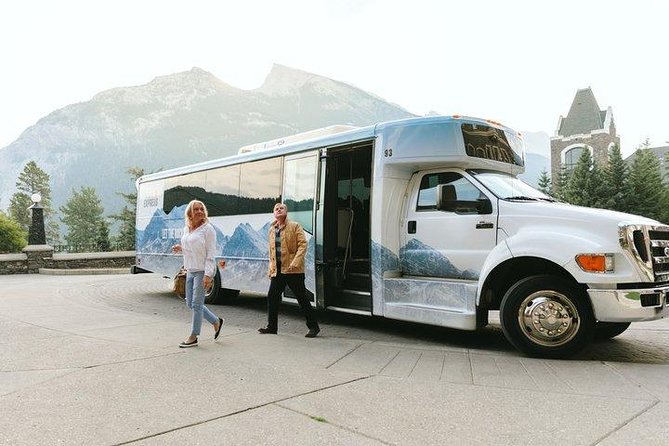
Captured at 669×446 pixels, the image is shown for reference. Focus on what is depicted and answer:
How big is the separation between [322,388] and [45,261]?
19.8m

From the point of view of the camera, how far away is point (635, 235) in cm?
505

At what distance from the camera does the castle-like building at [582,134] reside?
58.7 meters

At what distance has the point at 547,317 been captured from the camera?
5.30 m

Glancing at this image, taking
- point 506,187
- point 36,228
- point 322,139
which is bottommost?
point 36,228

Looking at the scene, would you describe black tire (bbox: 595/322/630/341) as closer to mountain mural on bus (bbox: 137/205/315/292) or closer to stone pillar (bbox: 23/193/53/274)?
mountain mural on bus (bbox: 137/205/315/292)

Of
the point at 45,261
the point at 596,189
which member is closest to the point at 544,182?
the point at 596,189

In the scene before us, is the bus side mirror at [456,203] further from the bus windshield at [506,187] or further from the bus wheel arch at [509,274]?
the bus wheel arch at [509,274]

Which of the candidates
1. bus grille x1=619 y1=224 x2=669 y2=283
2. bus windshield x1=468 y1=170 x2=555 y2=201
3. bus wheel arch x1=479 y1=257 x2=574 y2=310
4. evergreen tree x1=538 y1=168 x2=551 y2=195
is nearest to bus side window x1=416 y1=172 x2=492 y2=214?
bus windshield x1=468 y1=170 x2=555 y2=201

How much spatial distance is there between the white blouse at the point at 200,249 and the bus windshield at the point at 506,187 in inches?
138

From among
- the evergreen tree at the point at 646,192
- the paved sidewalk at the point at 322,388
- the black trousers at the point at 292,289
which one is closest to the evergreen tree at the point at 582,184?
the evergreen tree at the point at 646,192

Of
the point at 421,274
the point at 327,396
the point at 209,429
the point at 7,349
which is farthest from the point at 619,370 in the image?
the point at 7,349

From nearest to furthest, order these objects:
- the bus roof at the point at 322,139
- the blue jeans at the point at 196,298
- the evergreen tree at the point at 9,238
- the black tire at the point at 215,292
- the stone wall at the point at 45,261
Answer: the blue jeans at the point at 196,298 → the bus roof at the point at 322,139 → the black tire at the point at 215,292 → the stone wall at the point at 45,261 → the evergreen tree at the point at 9,238

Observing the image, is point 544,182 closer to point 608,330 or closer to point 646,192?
point 646,192

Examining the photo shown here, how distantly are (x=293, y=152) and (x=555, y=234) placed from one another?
4.48 meters
